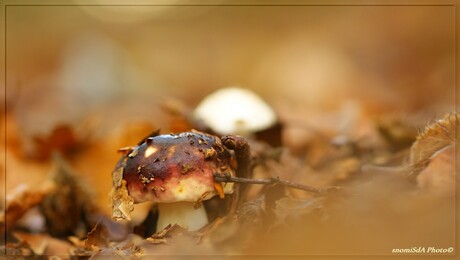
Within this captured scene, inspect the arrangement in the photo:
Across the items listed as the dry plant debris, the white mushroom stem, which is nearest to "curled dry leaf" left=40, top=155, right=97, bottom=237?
the dry plant debris

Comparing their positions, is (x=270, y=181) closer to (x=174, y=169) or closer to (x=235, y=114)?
(x=174, y=169)

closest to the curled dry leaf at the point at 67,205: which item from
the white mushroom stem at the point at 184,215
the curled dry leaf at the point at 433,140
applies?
the white mushroom stem at the point at 184,215

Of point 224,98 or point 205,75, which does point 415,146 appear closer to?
point 224,98

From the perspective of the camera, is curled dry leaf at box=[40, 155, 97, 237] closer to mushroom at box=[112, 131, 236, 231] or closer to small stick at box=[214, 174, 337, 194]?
mushroom at box=[112, 131, 236, 231]

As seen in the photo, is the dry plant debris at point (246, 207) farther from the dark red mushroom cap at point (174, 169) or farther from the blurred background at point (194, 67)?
the blurred background at point (194, 67)

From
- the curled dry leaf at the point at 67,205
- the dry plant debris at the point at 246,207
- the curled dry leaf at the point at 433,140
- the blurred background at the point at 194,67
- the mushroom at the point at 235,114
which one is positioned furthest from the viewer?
the blurred background at the point at 194,67

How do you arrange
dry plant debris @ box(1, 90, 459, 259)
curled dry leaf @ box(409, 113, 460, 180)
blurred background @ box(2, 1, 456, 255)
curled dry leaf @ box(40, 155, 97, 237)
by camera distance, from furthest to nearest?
blurred background @ box(2, 1, 456, 255)
curled dry leaf @ box(40, 155, 97, 237)
curled dry leaf @ box(409, 113, 460, 180)
dry plant debris @ box(1, 90, 459, 259)
